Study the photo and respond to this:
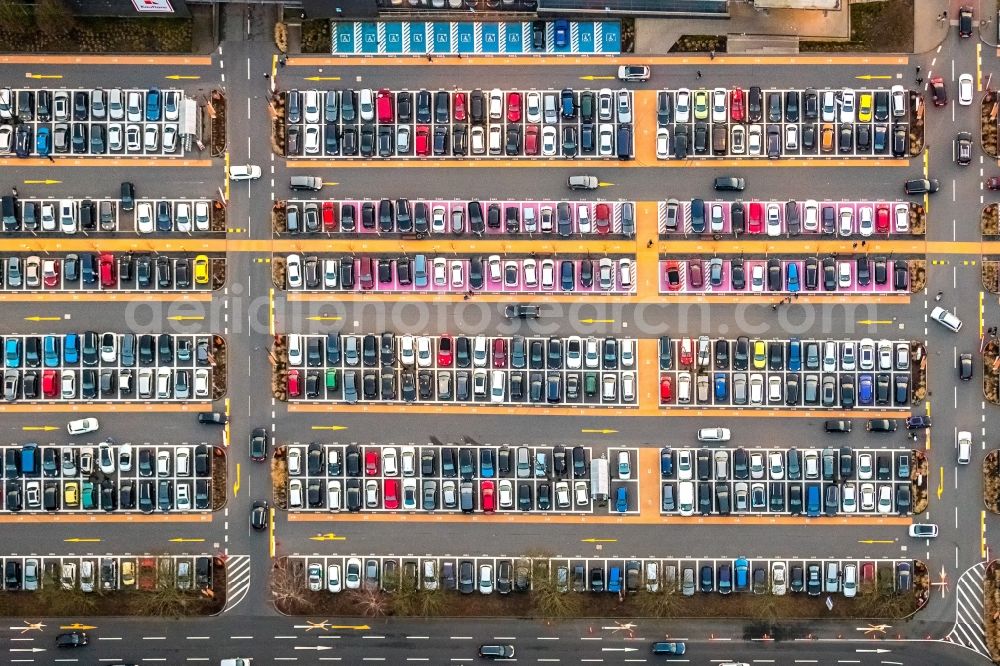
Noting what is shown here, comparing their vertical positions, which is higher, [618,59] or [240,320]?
[618,59]

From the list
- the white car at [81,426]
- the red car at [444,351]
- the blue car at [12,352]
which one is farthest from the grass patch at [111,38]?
the red car at [444,351]

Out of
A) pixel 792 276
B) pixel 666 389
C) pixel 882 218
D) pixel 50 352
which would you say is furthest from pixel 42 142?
pixel 882 218

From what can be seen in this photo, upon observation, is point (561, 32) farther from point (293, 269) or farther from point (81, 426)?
point (81, 426)

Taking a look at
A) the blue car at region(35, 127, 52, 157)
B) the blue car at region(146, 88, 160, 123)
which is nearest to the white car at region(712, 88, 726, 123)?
the blue car at region(146, 88, 160, 123)

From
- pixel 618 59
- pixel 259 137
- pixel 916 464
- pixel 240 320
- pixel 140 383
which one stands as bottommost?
pixel 916 464

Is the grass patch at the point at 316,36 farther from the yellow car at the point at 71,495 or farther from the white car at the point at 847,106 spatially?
the white car at the point at 847,106

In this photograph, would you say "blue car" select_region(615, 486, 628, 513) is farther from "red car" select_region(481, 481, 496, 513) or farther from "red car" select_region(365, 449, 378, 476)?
"red car" select_region(365, 449, 378, 476)

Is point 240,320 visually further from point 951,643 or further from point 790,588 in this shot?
point 951,643

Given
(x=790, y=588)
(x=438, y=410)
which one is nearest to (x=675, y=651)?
(x=790, y=588)
